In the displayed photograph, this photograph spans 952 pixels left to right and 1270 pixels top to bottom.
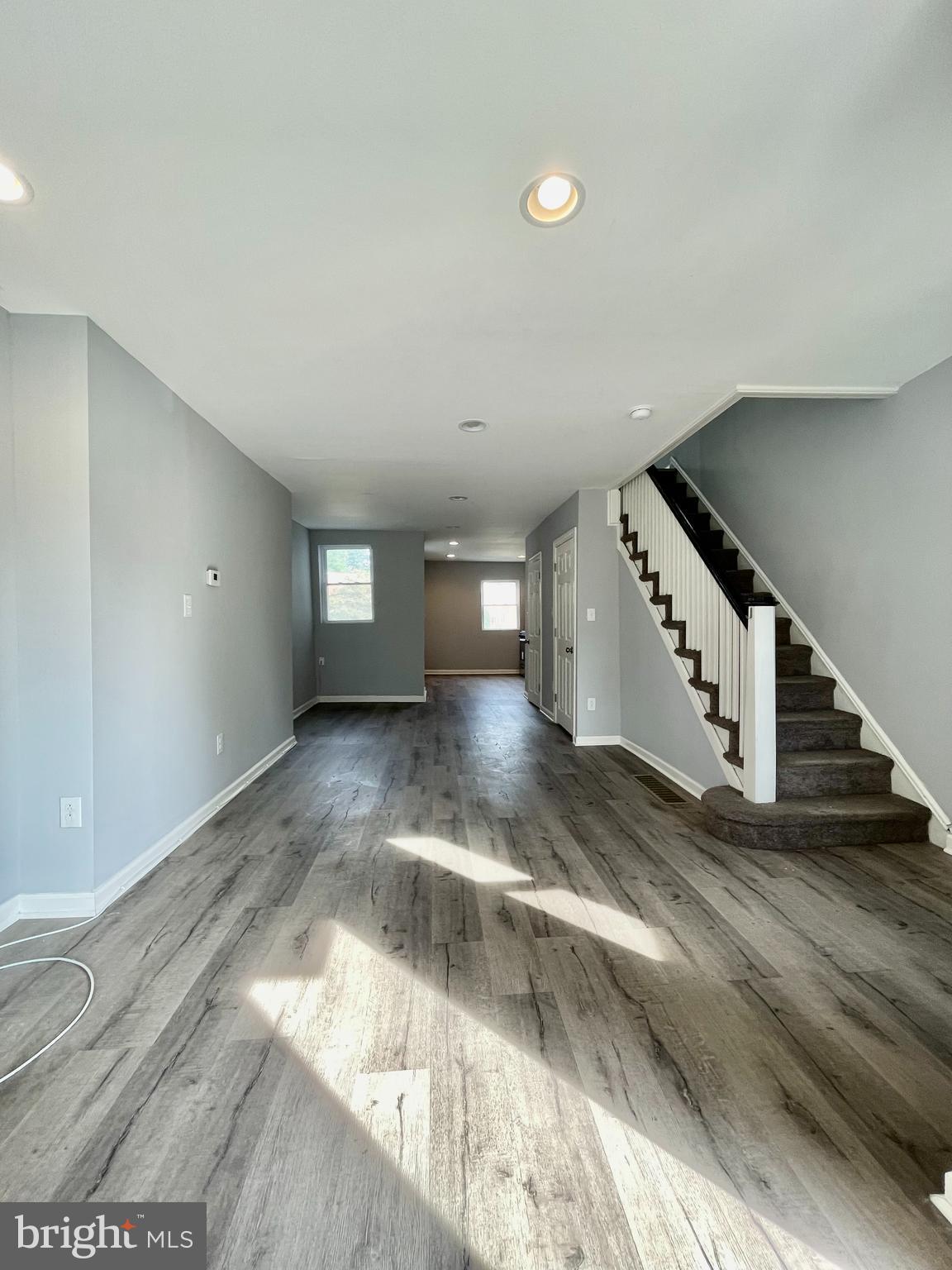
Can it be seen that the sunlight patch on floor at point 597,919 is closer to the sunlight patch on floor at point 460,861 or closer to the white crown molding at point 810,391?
the sunlight patch on floor at point 460,861

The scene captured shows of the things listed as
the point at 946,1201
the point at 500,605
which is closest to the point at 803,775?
the point at 946,1201

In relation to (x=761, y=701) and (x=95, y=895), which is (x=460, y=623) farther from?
(x=95, y=895)

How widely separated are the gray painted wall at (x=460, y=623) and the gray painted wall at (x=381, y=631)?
388 centimetres

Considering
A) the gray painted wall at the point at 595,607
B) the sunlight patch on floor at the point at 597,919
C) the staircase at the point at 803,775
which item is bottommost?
the sunlight patch on floor at the point at 597,919

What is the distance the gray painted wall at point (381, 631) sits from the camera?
321 inches

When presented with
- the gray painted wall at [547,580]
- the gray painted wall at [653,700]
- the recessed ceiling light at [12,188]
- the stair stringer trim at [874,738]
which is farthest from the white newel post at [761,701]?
the recessed ceiling light at [12,188]

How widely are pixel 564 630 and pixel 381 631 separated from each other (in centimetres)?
325

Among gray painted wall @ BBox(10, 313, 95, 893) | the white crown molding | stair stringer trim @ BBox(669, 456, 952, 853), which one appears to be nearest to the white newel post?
stair stringer trim @ BBox(669, 456, 952, 853)

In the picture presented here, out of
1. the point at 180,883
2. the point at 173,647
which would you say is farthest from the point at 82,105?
the point at 180,883

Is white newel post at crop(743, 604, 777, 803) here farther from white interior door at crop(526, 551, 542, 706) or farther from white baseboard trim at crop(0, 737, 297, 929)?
white interior door at crop(526, 551, 542, 706)

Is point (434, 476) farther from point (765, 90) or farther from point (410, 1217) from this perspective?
point (410, 1217)

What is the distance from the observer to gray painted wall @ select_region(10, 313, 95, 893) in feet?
7.36

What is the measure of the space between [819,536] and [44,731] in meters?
4.44

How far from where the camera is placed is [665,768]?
435 cm
